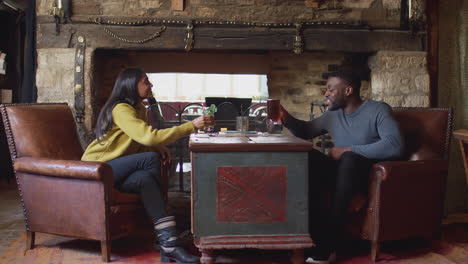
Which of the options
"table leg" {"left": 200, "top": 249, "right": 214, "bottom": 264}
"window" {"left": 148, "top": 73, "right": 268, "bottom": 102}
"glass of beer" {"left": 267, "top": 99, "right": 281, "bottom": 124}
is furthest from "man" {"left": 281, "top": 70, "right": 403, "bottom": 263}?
"window" {"left": 148, "top": 73, "right": 268, "bottom": 102}

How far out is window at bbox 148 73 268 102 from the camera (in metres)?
10.6

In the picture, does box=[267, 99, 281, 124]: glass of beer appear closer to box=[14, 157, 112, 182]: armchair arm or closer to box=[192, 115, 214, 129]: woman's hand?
box=[192, 115, 214, 129]: woman's hand

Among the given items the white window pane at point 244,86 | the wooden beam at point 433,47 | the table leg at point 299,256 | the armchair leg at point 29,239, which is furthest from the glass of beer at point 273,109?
the white window pane at point 244,86

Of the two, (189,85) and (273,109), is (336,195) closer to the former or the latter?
(273,109)

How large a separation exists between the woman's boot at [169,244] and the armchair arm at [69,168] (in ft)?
1.26

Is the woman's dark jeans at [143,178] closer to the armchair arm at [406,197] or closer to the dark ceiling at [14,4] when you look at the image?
the armchair arm at [406,197]

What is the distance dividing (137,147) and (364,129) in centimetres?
139

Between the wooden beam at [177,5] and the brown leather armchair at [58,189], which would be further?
the wooden beam at [177,5]

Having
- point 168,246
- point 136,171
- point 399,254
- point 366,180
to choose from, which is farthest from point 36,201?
point 399,254

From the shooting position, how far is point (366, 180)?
98.8 inches

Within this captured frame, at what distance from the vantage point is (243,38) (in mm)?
4016

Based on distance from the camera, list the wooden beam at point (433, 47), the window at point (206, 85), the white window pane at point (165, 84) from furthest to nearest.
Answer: the window at point (206, 85), the white window pane at point (165, 84), the wooden beam at point (433, 47)

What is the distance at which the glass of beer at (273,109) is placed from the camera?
2.64m

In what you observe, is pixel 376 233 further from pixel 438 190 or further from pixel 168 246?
pixel 168 246
